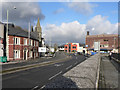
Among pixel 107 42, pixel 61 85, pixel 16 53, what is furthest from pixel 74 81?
pixel 107 42

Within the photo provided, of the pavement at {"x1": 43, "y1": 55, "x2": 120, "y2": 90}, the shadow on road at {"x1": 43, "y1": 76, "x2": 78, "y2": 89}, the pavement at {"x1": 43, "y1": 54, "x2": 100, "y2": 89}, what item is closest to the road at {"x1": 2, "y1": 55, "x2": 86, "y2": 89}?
the pavement at {"x1": 43, "y1": 55, "x2": 120, "y2": 90}

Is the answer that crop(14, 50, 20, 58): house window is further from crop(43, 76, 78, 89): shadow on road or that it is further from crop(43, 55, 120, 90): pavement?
crop(43, 76, 78, 89): shadow on road

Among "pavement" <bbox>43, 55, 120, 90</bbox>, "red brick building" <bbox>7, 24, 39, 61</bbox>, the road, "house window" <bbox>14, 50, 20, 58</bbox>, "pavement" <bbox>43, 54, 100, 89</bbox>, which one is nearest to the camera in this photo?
"pavement" <bbox>43, 54, 100, 89</bbox>

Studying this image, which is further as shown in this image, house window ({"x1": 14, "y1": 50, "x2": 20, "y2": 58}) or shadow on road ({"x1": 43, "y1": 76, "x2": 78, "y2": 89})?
house window ({"x1": 14, "y1": 50, "x2": 20, "y2": 58})

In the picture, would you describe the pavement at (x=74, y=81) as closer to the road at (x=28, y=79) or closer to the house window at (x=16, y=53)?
the road at (x=28, y=79)

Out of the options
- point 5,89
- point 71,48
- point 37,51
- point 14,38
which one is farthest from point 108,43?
point 5,89

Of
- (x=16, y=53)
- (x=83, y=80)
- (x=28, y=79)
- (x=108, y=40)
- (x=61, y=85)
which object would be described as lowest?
(x=28, y=79)

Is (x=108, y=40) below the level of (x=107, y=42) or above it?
above

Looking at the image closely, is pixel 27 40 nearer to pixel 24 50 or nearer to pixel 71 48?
pixel 24 50

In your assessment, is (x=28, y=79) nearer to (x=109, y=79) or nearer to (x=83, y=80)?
(x=83, y=80)

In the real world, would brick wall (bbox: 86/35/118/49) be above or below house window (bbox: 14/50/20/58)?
above

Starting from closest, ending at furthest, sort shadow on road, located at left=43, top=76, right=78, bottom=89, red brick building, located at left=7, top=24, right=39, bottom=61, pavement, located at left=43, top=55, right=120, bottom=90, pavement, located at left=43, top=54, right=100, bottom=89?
1. shadow on road, located at left=43, top=76, right=78, bottom=89
2. pavement, located at left=43, top=54, right=100, bottom=89
3. pavement, located at left=43, top=55, right=120, bottom=90
4. red brick building, located at left=7, top=24, right=39, bottom=61

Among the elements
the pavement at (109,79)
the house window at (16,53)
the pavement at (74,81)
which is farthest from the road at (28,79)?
the house window at (16,53)

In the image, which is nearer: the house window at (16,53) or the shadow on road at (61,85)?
the shadow on road at (61,85)
